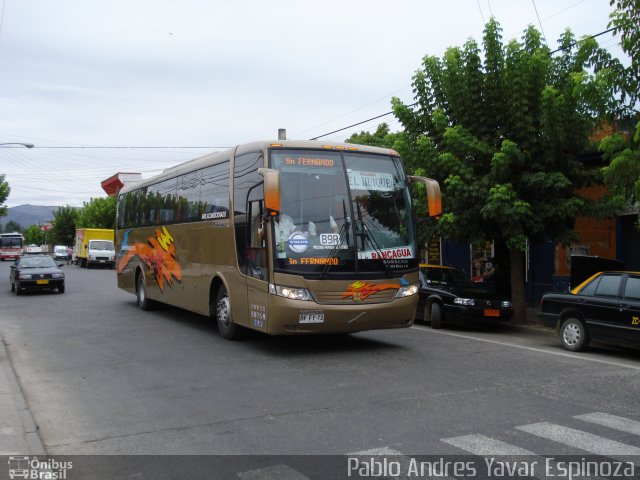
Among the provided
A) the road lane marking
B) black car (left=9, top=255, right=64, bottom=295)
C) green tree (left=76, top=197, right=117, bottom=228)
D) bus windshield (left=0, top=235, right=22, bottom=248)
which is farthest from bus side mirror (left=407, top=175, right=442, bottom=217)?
bus windshield (left=0, top=235, right=22, bottom=248)

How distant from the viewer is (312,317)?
974 centimetres

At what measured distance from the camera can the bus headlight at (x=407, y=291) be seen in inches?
409

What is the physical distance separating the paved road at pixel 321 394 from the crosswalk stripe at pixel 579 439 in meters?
0.02

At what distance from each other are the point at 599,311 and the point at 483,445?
21.5ft

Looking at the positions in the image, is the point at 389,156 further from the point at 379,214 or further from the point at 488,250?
the point at 488,250

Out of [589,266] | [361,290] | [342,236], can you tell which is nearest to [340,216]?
[342,236]

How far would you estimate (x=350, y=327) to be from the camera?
10070mm

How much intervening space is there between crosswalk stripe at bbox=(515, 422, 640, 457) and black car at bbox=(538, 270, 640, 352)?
5210 mm

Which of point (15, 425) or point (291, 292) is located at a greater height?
point (291, 292)

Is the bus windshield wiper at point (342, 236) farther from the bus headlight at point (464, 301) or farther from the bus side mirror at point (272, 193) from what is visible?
the bus headlight at point (464, 301)

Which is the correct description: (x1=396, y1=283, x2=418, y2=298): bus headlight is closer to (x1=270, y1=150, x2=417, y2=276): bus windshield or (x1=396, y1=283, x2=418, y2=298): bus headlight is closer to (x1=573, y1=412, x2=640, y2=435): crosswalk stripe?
(x1=270, y1=150, x2=417, y2=276): bus windshield

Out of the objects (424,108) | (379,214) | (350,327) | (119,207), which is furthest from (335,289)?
(119,207)

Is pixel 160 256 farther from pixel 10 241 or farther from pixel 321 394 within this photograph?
pixel 10 241

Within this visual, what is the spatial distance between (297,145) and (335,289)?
94.7 inches
